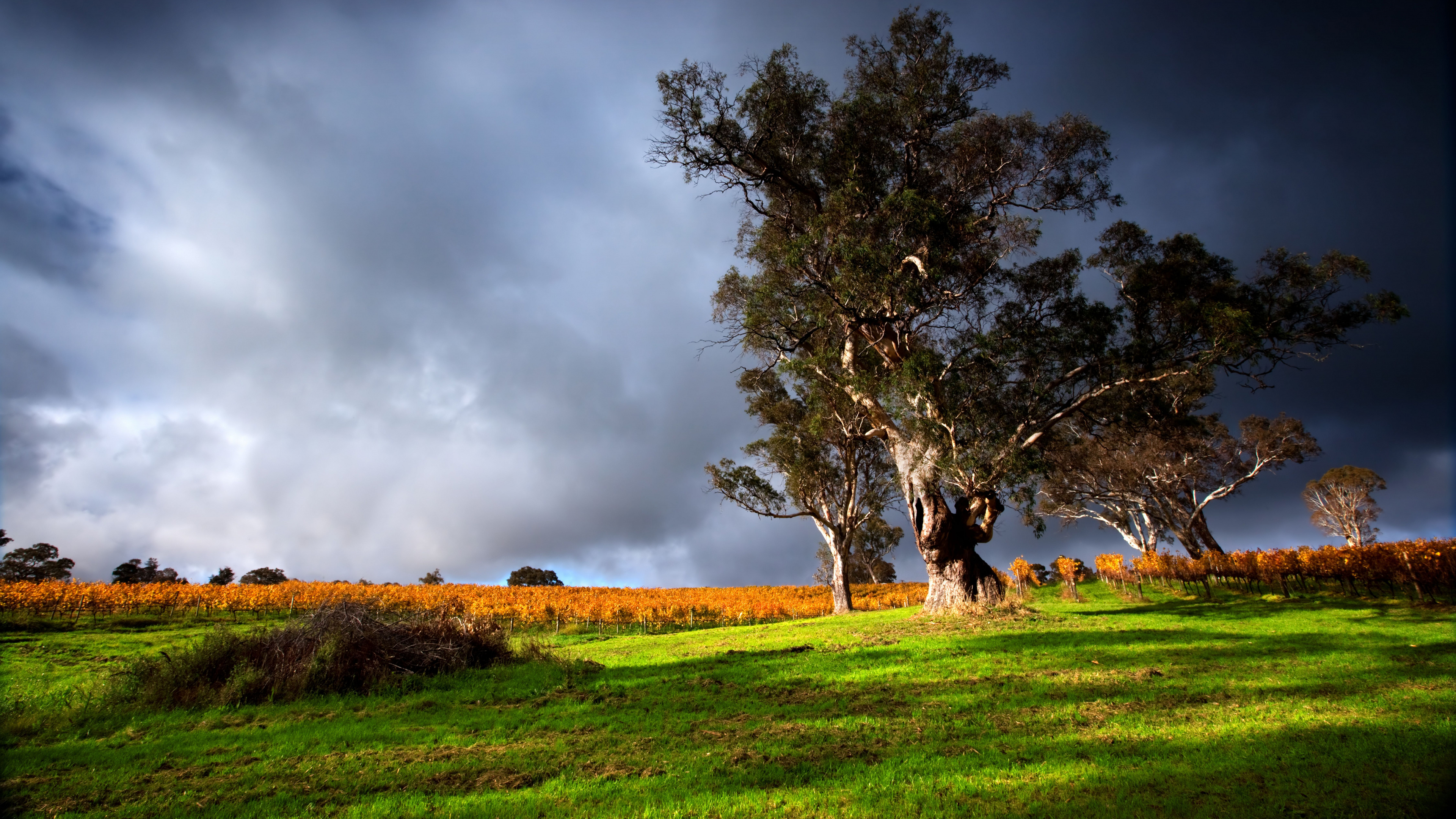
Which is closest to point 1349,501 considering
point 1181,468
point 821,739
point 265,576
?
point 1181,468

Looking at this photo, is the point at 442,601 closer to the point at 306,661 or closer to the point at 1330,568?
the point at 306,661

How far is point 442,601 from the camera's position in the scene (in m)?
31.0

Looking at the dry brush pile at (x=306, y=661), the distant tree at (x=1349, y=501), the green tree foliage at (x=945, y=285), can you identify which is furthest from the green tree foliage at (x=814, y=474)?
the distant tree at (x=1349, y=501)

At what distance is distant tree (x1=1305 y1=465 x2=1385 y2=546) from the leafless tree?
14720 mm

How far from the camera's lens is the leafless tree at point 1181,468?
3381cm

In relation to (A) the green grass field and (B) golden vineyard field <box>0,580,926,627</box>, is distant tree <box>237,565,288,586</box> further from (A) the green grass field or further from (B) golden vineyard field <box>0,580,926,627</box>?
(A) the green grass field

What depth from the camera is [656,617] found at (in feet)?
107

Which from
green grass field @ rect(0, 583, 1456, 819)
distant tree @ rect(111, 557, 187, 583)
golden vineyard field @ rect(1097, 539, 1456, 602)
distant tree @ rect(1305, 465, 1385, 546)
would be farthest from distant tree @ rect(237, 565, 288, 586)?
distant tree @ rect(1305, 465, 1385, 546)

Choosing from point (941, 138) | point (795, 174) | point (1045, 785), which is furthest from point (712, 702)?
point (941, 138)

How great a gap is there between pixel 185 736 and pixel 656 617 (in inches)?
1013

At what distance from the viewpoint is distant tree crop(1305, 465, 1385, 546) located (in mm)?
41906

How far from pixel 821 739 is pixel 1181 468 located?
37.4 meters

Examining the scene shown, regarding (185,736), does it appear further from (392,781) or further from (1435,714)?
(1435,714)

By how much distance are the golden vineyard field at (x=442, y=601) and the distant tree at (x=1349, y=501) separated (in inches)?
1269
